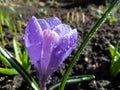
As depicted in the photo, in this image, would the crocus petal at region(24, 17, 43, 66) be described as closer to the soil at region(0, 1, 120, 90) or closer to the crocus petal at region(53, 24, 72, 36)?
the crocus petal at region(53, 24, 72, 36)

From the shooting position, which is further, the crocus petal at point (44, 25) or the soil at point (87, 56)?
the soil at point (87, 56)

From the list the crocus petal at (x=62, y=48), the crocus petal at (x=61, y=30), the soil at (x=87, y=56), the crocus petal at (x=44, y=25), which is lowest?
the soil at (x=87, y=56)

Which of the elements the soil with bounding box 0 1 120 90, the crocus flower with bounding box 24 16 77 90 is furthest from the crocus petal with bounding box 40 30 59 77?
the soil with bounding box 0 1 120 90

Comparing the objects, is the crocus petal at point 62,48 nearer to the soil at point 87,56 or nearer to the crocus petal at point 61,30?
the crocus petal at point 61,30

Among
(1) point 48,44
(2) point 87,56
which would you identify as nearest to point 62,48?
(1) point 48,44

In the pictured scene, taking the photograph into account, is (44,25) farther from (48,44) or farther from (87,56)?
(87,56)

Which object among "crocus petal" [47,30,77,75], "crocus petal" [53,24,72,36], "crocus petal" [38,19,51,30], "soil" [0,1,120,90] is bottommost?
"soil" [0,1,120,90]

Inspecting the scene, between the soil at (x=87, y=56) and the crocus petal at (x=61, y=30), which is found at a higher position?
the crocus petal at (x=61, y=30)

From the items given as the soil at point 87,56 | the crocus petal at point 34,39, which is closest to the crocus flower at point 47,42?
the crocus petal at point 34,39
